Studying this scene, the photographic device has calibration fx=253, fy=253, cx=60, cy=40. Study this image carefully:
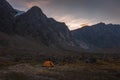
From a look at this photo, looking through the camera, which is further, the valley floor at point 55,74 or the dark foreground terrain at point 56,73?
the dark foreground terrain at point 56,73

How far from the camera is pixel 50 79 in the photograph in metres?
35.0

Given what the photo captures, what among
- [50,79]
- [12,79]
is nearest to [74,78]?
[50,79]

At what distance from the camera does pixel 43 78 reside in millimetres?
35531

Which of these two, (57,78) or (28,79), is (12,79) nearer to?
(28,79)

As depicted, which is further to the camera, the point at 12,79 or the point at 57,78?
the point at 57,78

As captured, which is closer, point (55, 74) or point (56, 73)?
point (55, 74)

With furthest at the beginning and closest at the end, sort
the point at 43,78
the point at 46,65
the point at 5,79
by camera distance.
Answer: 1. the point at 46,65
2. the point at 43,78
3. the point at 5,79

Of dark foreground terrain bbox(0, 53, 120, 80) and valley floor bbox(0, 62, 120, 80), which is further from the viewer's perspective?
dark foreground terrain bbox(0, 53, 120, 80)

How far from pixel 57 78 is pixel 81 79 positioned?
342 cm

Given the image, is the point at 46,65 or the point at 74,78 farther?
the point at 46,65

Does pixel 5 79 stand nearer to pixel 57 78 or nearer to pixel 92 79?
pixel 57 78

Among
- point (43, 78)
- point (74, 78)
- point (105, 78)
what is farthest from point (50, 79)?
point (105, 78)

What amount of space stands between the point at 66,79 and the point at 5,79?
8328 mm

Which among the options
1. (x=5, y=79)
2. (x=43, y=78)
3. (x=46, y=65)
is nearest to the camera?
(x=5, y=79)
